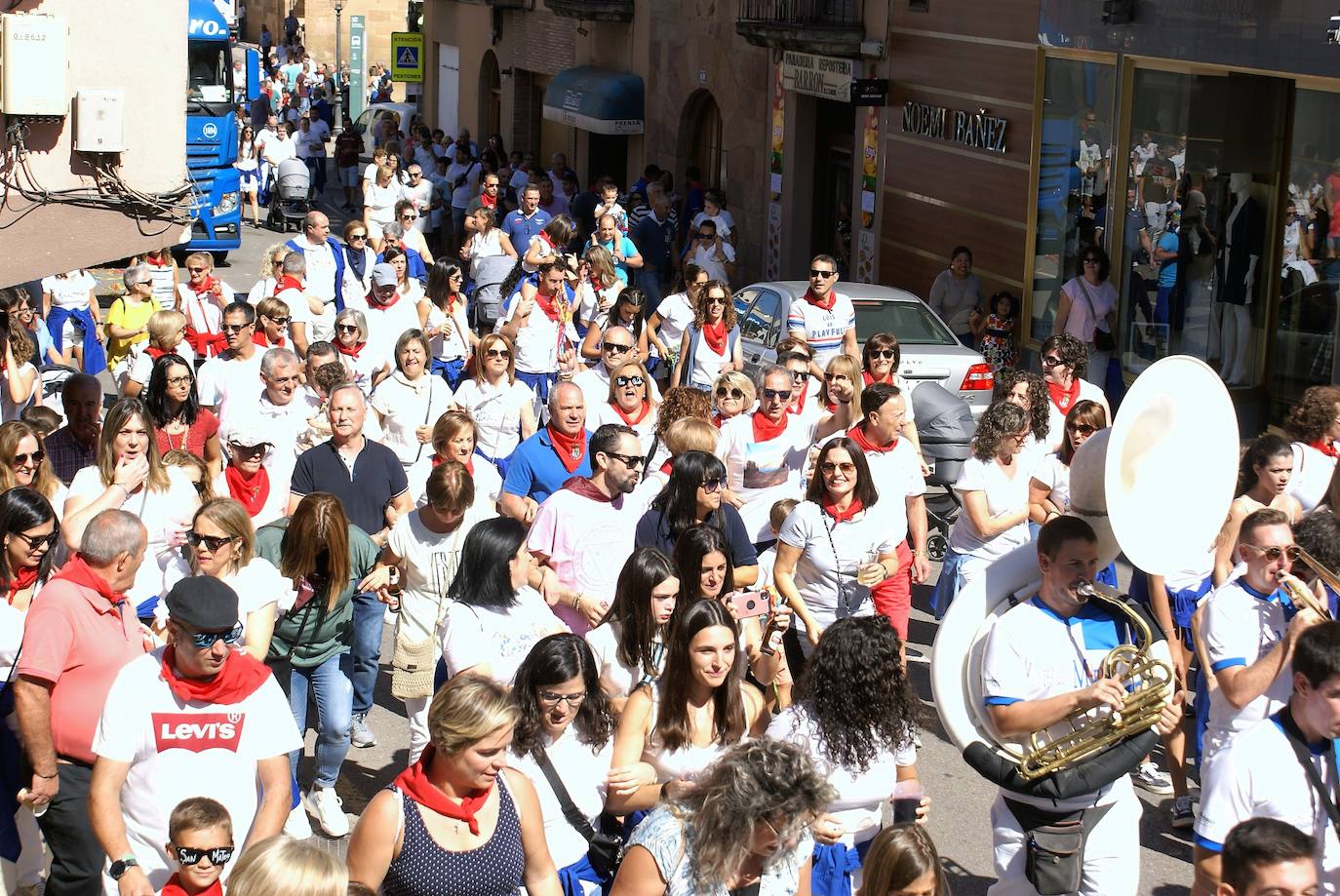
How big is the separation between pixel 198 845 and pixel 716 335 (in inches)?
308

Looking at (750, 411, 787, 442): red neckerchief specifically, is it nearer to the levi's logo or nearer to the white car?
the levi's logo

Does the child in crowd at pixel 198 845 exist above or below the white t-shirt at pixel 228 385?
below

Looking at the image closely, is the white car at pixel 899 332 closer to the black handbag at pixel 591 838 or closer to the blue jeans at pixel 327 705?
the blue jeans at pixel 327 705

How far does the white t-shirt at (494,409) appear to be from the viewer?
33.6 feet

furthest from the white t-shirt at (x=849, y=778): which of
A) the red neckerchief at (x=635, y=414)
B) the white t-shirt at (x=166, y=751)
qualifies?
the red neckerchief at (x=635, y=414)

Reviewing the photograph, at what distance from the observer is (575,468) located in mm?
8539

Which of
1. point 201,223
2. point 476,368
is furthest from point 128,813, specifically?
point 201,223

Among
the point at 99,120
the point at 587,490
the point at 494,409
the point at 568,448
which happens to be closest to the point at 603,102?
the point at 494,409

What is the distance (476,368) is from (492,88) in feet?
89.9

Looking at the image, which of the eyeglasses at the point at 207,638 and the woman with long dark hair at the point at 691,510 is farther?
the woman with long dark hair at the point at 691,510

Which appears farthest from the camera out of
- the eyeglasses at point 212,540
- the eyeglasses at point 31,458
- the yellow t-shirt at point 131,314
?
the yellow t-shirt at point 131,314

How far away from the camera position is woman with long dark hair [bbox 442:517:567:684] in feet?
20.3

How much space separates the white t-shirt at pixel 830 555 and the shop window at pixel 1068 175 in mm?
9412

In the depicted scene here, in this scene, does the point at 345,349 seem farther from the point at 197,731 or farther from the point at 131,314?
the point at 197,731
